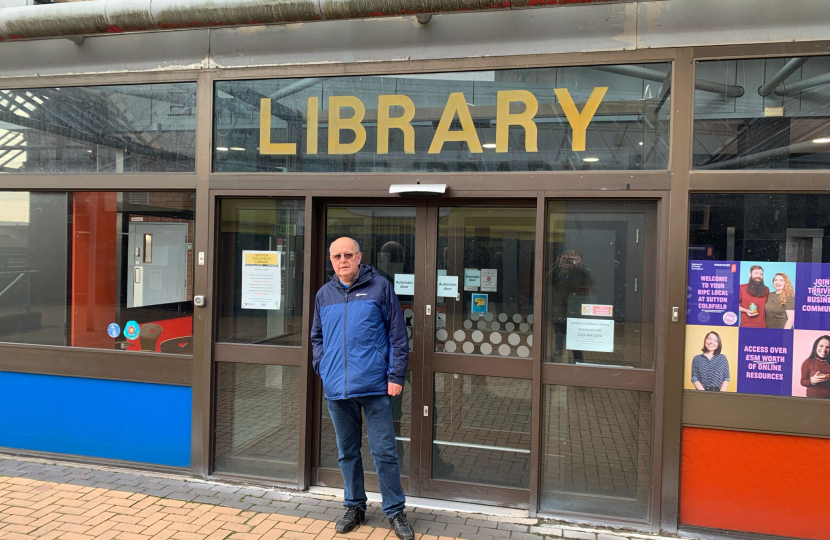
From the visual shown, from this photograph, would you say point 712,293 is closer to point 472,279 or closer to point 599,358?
point 599,358

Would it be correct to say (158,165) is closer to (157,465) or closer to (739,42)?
(157,465)

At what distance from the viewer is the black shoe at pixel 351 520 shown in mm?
3853

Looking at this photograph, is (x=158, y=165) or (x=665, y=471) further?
(x=158, y=165)

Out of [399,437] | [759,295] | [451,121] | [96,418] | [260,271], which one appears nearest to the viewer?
[759,295]

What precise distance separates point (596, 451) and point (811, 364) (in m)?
1.47

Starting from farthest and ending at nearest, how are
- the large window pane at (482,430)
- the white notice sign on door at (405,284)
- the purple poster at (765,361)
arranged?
the white notice sign on door at (405,284) → the large window pane at (482,430) → the purple poster at (765,361)

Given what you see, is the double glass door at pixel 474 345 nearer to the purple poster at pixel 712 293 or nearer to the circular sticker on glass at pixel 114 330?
the purple poster at pixel 712 293

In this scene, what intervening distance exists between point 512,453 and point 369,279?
1662mm

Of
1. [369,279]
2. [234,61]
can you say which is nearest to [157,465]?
[369,279]

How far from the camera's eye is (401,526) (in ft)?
12.5

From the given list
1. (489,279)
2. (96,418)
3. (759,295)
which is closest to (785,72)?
(759,295)

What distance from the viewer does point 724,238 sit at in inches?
155

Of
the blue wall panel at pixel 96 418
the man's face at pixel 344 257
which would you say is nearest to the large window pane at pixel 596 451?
the man's face at pixel 344 257

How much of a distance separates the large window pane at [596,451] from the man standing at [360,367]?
112 cm
